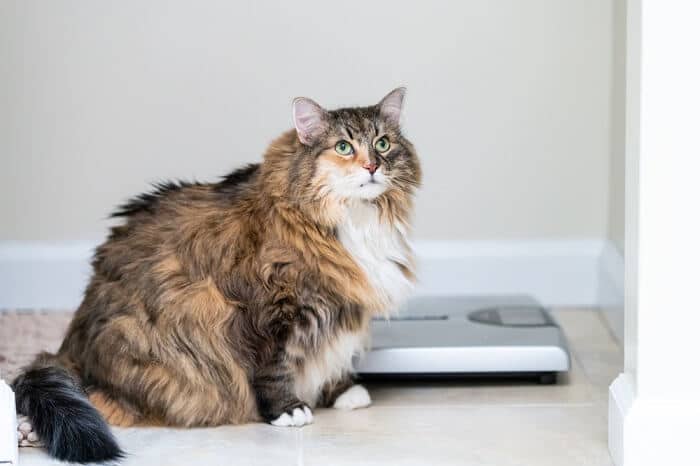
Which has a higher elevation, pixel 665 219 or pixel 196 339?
pixel 665 219

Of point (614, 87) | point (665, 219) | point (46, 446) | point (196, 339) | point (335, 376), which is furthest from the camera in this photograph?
point (614, 87)

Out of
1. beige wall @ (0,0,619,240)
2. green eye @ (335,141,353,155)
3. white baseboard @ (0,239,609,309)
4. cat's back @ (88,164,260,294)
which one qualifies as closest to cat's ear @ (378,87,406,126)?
green eye @ (335,141,353,155)

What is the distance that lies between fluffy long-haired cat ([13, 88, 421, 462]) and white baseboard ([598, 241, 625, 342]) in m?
0.94

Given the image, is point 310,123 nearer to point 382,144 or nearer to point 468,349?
point 382,144

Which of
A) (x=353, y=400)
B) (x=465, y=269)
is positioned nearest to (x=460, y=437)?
(x=353, y=400)

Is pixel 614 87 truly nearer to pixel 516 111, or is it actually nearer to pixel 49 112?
pixel 516 111

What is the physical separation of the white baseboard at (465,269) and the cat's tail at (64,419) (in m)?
1.24

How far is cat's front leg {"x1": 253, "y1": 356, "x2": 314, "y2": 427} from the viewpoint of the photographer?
2545mm

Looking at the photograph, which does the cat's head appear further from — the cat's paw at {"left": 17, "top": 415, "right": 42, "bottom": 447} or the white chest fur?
the cat's paw at {"left": 17, "top": 415, "right": 42, "bottom": 447}

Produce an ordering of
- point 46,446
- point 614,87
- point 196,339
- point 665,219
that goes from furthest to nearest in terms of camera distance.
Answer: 1. point 614,87
2. point 196,339
3. point 46,446
4. point 665,219

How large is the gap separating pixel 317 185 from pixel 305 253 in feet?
0.51

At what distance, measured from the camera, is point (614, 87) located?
352cm

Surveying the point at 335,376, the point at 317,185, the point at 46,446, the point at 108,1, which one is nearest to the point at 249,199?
the point at 317,185

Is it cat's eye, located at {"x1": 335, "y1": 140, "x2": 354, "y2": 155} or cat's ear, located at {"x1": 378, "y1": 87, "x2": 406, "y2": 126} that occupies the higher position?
cat's ear, located at {"x1": 378, "y1": 87, "x2": 406, "y2": 126}
